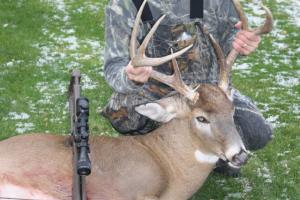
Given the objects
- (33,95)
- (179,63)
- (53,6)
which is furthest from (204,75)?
(53,6)

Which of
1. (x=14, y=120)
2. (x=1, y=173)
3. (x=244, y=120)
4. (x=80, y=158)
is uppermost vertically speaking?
(x=80, y=158)

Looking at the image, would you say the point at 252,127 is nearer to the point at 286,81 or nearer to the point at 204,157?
the point at 204,157

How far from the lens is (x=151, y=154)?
421 centimetres

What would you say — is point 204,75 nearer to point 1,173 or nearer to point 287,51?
point 1,173

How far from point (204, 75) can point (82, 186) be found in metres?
1.63

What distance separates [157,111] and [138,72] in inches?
16.7

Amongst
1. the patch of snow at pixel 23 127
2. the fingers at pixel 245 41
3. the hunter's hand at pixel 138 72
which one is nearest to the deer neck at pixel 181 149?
the hunter's hand at pixel 138 72

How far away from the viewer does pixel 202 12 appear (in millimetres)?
4609

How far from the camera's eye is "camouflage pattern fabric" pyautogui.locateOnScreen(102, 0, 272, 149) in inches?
178

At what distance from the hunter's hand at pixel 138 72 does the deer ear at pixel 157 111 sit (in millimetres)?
280

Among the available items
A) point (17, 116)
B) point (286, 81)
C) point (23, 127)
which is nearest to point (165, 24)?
point (23, 127)

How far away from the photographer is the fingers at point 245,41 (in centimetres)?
428

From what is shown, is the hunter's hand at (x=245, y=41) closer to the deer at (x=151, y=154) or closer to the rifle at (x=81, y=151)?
the deer at (x=151, y=154)

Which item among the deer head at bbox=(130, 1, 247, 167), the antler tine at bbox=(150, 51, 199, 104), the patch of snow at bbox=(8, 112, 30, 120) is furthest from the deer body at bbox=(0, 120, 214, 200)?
the patch of snow at bbox=(8, 112, 30, 120)
